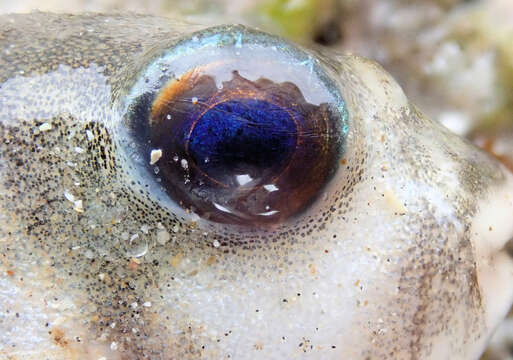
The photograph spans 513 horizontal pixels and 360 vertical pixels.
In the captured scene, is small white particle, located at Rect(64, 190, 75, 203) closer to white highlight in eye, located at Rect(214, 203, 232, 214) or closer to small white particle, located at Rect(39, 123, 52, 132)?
small white particle, located at Rect(39, 123, 52, 132)

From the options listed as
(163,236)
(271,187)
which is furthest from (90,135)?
(271,187)

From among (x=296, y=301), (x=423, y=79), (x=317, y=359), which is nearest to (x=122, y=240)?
(x=296, y=301)

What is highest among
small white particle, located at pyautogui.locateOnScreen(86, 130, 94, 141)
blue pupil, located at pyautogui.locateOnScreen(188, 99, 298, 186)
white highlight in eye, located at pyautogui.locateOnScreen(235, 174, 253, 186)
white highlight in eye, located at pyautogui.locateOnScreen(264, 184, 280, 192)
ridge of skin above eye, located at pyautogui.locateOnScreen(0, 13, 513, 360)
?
blue pupil, located at pyautogui.locateOnScreen(188, 99, 298, 186)

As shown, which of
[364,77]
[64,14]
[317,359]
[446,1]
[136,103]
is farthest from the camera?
[446,1]

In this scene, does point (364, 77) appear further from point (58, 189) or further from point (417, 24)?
point (417, 24)

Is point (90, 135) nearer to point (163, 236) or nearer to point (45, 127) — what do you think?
point (45, 127)

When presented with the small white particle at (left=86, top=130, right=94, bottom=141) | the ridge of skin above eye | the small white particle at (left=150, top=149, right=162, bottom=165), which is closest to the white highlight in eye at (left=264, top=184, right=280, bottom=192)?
the ridge of skin above eye
